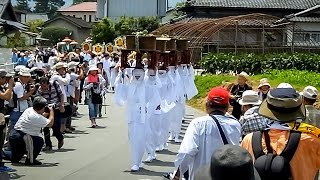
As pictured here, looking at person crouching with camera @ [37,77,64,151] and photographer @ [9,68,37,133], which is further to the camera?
person crouching with camera @ [37,77,64,151]

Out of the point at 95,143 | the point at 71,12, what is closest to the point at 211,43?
the point at 95,143

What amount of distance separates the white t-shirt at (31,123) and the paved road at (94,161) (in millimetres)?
654

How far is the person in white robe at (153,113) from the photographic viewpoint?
12.8m

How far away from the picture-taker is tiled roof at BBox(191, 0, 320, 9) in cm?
5347

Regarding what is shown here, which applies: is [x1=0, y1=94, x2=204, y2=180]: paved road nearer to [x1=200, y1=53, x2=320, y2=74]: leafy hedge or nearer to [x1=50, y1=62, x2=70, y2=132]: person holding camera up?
[x1=50, y1=62, x2=70, y2=132]: person holding camera up

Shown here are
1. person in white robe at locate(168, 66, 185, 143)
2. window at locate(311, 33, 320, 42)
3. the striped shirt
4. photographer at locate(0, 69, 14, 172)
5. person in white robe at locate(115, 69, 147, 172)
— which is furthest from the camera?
window at locate(311, 33, 320, 42)

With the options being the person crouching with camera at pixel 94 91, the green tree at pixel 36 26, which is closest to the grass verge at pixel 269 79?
the person crouching with camera at pixel 94 91

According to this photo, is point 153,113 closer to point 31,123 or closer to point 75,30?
point 31,123

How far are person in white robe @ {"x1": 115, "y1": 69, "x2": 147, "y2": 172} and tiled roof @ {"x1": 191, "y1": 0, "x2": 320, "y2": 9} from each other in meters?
40.7

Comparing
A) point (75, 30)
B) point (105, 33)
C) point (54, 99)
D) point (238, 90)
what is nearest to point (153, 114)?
point (238, 90)

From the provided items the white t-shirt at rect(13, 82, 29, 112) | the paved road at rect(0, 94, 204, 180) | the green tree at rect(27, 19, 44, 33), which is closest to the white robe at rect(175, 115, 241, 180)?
the paved road at rect(0, 94, 204, 180)

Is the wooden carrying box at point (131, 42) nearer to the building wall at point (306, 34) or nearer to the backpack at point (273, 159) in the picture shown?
the backpack at point (273, 159)

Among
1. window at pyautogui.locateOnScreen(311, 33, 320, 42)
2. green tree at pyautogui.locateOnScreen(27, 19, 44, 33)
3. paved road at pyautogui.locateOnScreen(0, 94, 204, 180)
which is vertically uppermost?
green tree at pyautogui.locateOnScreen(27, 19, 44, 33)

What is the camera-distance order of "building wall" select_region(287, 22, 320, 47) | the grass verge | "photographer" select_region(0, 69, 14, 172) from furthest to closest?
"building wall" select_region(287, 22, 320, 47), the grass verge, "photographer" select_region(0, 69, 14, 172)
